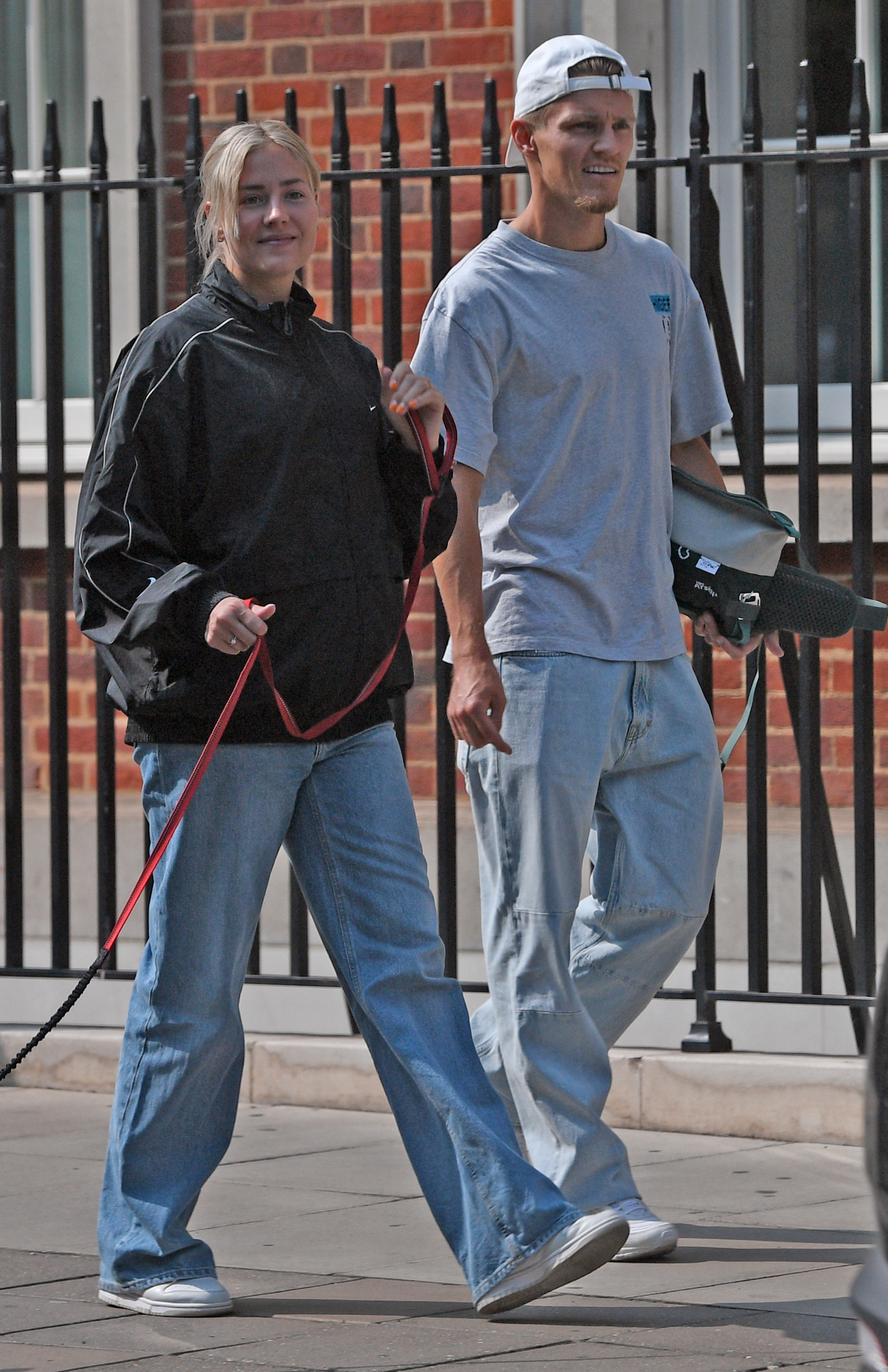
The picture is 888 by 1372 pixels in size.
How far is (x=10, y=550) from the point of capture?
6.11 m

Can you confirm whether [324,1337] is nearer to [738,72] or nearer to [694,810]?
[694,810]

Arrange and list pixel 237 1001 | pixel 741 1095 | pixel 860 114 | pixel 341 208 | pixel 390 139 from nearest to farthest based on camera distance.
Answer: pixel 237 1001 → pixel 860 114 → pixel 741 1095 → pixel 390 139 → pixel 341 208

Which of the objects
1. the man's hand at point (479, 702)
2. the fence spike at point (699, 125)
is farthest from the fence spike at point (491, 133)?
the man's hand at point (479, 702)

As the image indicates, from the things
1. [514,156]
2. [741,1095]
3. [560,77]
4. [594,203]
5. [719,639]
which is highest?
[560,77]

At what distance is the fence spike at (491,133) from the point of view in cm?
548

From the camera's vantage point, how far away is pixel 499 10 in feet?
22.9

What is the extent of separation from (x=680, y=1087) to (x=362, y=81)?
11.1 feet

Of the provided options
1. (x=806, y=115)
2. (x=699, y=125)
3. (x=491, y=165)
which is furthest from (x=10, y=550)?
(x=806, y=115)

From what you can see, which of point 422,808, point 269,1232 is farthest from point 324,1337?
point 422,808

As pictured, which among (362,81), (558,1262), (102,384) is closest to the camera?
(558,1262)

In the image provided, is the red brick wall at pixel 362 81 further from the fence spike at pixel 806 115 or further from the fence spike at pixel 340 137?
the fence spike at pixel 806 115

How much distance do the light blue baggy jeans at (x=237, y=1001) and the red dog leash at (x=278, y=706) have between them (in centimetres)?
4

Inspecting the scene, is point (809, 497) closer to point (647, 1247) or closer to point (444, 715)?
point (444, 715)

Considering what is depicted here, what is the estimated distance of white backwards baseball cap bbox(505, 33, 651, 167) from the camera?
13.8 feet
